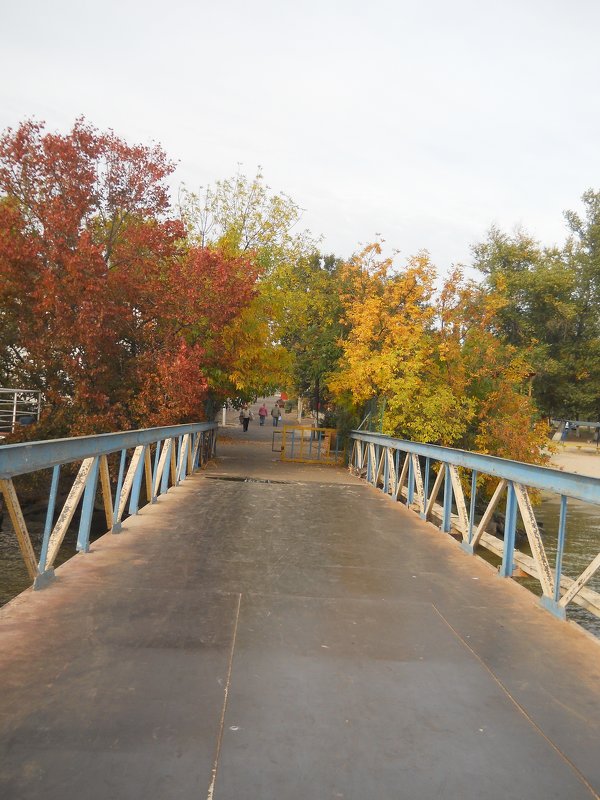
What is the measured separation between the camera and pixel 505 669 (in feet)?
13.4

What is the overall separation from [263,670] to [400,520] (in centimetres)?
640

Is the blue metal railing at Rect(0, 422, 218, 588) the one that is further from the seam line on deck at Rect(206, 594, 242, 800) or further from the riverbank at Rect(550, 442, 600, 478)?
the riverbank at Rect(550, 442, 600, 478)

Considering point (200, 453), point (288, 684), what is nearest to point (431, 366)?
point (200, 453)

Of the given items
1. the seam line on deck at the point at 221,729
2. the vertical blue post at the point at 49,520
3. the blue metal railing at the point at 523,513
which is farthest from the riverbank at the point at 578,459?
the seam line on deck at the point at 221,729

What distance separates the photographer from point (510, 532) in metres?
6.32

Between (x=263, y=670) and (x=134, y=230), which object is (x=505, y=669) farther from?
(x=134, y=230)

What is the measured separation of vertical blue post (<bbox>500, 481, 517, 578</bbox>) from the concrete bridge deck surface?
286 mm

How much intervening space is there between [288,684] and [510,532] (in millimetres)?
3313

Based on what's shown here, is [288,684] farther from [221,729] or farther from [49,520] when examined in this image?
[49,520]

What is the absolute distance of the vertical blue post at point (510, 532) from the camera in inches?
246

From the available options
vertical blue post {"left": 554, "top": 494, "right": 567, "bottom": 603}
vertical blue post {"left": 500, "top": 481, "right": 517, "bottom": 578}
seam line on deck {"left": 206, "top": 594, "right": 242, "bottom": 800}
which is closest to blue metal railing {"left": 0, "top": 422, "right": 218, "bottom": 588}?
seam line on deck {"left": 206, "top": 594, "right": 242, "bottom": 800}

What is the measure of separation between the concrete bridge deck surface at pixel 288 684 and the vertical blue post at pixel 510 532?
29 cm

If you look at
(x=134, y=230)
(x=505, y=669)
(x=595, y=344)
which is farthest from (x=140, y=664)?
(x=595, y=344)

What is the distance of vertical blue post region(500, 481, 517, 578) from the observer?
246 inches
